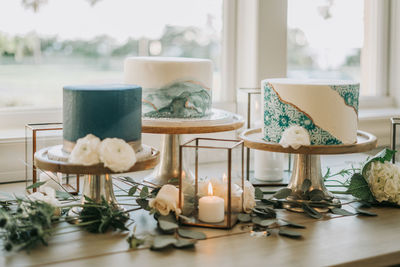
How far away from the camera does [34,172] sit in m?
1.32

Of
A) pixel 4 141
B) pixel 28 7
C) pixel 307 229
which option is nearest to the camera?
pixel 307 229

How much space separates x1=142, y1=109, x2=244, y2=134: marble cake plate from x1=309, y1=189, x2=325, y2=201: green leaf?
0.24 meters

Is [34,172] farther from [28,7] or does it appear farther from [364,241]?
[364,241]

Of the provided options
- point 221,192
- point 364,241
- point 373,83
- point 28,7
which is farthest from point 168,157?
point 373,83

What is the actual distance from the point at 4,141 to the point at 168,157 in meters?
0.49

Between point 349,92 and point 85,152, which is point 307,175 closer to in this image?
point 349,92

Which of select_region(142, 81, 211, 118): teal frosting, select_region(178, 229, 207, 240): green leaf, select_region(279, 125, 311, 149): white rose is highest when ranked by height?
select_region(142, 81, 211, 118): teal frosting

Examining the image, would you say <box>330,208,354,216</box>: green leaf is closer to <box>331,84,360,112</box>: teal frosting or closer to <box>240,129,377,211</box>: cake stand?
<box>240,129,377,211</box>: cake stand

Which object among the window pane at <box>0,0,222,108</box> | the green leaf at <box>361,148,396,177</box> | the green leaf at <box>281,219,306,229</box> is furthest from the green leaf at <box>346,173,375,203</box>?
the window pane at <box>0,0,222,108</box>

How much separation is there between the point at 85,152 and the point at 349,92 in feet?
1.93

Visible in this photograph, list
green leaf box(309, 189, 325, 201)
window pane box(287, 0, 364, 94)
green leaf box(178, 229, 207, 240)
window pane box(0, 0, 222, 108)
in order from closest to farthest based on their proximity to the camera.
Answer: green leaf box(178, 229, 207, 240) → green leaf box(309, 189, 325, 201) → window pane box(0, 0, 222, 108) → window pane box(287, 0, 364, 94)

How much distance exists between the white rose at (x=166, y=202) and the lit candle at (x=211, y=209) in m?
0.05

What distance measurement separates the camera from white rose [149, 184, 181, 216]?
3.56 feet

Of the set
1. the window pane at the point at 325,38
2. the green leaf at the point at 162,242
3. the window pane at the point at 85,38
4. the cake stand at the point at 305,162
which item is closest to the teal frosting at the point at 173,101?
the cake stand at the point at 305,162
